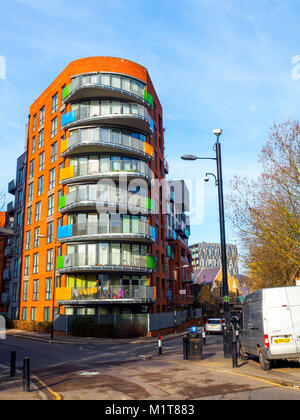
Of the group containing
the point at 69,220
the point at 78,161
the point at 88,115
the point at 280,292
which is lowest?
the point at 280,292

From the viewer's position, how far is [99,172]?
115 feet

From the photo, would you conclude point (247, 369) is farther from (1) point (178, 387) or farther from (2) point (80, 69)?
(2) point (80, 69)

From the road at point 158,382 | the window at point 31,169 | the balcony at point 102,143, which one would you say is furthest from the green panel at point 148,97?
the road at point 158,382

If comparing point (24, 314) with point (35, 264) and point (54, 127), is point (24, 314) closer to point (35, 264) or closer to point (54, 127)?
point (35, 264)

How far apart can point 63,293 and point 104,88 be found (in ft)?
58.8

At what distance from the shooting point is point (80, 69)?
37.4 meters

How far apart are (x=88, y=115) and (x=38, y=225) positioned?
13.6 metres

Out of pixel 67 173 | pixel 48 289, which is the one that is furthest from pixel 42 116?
pixel 48 289

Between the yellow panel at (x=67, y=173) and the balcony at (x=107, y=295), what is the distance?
9.74m

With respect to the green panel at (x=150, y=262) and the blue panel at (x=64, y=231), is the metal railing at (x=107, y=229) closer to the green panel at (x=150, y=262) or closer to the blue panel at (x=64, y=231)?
the blue panel at (x=64, y=231)

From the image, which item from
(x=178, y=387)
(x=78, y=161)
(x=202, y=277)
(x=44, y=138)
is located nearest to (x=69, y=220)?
(x=78, y=161)

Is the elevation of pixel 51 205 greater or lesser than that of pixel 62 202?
→ greater

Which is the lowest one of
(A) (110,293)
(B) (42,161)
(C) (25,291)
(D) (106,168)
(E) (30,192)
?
(A) (110,293)
